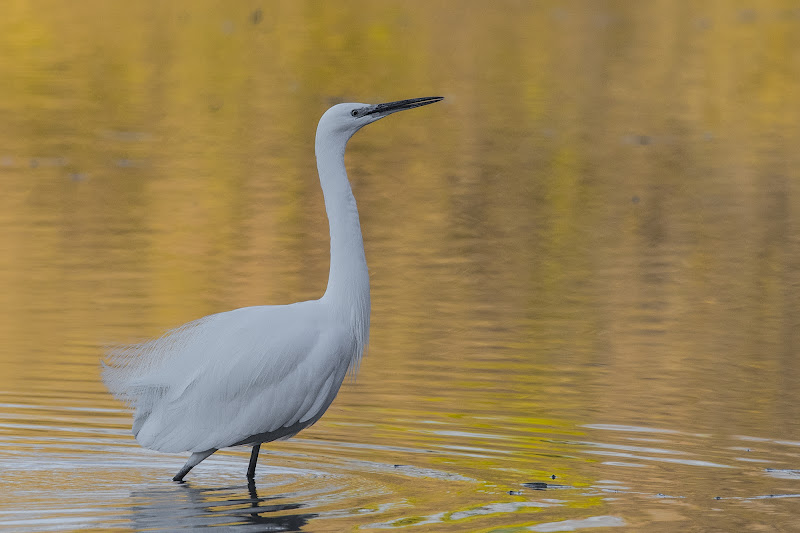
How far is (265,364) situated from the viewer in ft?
27.3

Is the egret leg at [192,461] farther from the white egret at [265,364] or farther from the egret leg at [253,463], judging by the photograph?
the egret leg at [253,463]

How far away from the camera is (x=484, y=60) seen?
34000mm

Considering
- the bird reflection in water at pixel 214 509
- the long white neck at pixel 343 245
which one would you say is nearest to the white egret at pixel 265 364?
A: the long white neck at pixel 343 245

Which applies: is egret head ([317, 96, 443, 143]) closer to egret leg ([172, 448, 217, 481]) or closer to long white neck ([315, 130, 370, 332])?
long white neck ([315, 130, 370, 332])

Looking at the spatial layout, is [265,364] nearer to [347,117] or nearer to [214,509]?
[214,509]

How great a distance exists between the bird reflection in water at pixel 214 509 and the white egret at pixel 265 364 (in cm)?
25

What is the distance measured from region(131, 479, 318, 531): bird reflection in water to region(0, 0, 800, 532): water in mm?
24

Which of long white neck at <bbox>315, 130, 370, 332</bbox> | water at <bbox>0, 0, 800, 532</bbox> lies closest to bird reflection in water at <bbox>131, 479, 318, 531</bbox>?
water at <bbox>0, 0, 800, 532</bbox>

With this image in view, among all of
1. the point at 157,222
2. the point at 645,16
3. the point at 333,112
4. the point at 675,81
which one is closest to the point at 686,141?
the point at 675,81

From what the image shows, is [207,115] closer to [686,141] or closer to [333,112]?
[686,141]

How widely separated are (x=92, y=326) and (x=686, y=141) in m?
13.4

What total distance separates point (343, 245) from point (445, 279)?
550 cm

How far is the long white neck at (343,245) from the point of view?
335 inches

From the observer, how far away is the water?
323 inches
